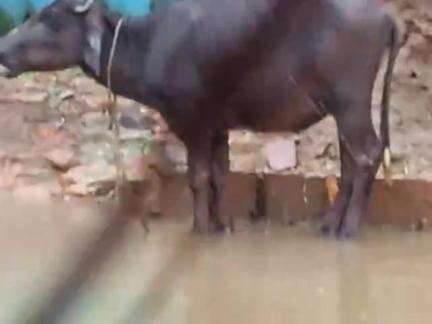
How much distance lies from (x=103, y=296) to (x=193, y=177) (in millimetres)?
262

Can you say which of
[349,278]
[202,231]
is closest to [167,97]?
[202,231]

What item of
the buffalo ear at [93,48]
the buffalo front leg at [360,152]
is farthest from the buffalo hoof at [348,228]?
the buffalo ear at [93,48]

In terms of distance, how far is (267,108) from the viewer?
126cm

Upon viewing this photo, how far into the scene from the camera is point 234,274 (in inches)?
47.9

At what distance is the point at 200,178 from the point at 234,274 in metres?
0.15

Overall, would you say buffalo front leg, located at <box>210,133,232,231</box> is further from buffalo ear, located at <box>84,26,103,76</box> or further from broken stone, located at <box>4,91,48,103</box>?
broken stone, located at <box>4,91,48,103</box>

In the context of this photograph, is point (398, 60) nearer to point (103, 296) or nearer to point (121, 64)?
point (121, 64)

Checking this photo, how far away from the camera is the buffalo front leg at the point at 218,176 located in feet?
4.41

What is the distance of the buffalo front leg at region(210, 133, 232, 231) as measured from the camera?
4.41 feet

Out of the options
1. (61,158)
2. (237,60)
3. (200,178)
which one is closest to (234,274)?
(200,178)

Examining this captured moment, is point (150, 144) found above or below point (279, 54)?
below

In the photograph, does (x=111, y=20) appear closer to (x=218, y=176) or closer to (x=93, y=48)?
(x=93, y=48)

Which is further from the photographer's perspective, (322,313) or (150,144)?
(150,144)

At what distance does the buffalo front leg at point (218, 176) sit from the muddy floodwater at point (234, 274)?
0.03m
